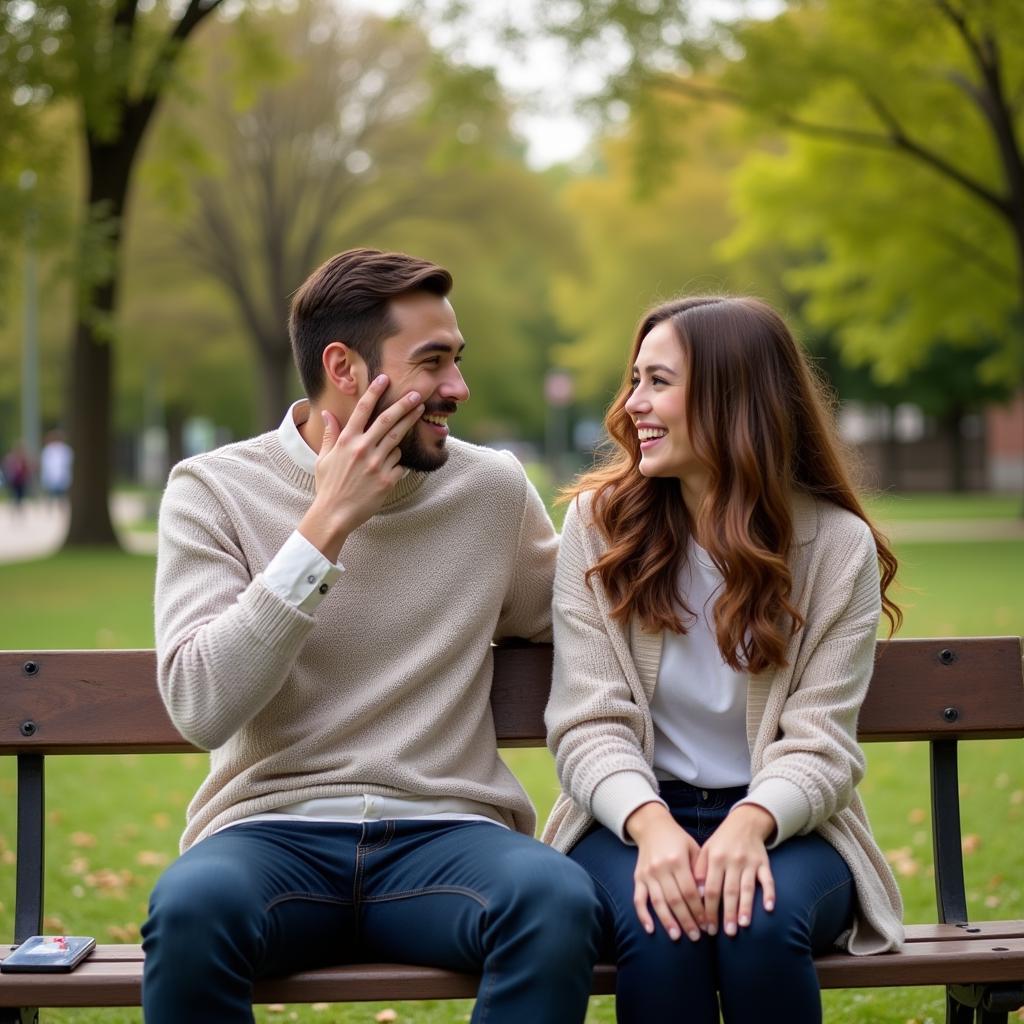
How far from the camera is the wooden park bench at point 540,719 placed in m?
3.55

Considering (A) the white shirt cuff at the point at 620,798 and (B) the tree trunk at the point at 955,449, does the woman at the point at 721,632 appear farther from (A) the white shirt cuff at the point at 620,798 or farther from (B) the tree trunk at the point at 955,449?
(B) the tree trunk at the point at 955,449

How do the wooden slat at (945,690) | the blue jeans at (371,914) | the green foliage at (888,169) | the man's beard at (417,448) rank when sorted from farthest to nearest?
1. the green foliage at (888,169)
2. the wooden slat at (945,690)
3. the man's beard at (417,448)
4. the blue jeans at (371,914)

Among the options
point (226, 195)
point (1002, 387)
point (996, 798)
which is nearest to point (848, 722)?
point (996, 798)

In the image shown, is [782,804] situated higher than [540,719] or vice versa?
[540,719]

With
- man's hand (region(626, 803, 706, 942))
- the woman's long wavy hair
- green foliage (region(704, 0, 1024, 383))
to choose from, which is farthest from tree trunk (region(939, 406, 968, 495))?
man's hand (region(626, 803, 706, 942))

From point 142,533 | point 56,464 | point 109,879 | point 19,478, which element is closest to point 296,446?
point 109,879

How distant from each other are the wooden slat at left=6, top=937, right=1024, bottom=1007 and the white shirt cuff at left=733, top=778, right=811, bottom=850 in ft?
0.90

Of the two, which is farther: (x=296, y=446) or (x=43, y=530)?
(x=43, y=530)

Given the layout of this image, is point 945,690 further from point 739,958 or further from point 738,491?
point 739,958

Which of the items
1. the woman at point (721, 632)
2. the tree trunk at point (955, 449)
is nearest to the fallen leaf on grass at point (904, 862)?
the woman at point (721, 632)

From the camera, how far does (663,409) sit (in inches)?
141

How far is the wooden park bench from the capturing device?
3.55 metres

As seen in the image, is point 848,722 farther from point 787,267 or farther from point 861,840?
point 787,267

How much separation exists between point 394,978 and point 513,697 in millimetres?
888
